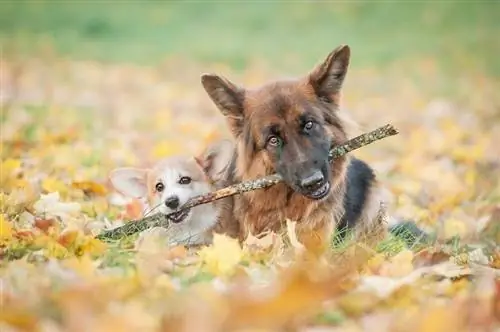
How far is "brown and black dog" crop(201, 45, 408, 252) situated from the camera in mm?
2896

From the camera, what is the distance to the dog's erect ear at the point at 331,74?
2.99m

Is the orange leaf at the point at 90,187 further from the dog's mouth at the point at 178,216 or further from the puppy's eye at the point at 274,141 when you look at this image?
the puppy's eye at the point at 274,141

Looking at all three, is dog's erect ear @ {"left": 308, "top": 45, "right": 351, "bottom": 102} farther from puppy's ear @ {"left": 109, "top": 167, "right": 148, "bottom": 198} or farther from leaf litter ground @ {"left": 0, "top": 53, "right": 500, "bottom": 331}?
puppy's ear @ {"left": 109, "top": 167, "right": 148, "bottom": 198}

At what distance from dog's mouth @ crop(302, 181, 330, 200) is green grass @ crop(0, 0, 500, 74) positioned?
11.9 ft

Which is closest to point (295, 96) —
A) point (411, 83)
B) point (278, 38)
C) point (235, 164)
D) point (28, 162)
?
point (235, 164)

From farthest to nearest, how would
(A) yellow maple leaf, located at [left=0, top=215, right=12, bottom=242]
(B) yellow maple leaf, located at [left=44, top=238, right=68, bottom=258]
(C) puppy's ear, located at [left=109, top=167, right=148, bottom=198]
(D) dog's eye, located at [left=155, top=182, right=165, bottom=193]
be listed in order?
(C) puppy's ear, located at [left=109, top=167, right=148, bottom=198] → (D) dog's eye, located at [left=155, top=182, right=165, bottom=193] → (A) yellow maple leaf, located at [left=0, top=215, right=12, bottom=242] → (B) yellow maple leaf, located at [left=44, top=238, right=68, bottom=258]

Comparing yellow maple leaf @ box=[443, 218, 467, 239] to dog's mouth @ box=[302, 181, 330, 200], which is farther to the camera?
yellow maple leaf @ box=[443, 218, 467, 239]

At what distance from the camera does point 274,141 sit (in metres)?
2.92

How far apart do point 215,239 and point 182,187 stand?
0.63 metres

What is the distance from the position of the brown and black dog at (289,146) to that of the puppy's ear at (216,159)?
0.02 m

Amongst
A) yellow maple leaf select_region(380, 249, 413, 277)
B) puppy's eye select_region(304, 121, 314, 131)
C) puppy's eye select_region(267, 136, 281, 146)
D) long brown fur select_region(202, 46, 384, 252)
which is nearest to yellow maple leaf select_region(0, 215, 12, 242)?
long brown fur select_region(202, 46, 384, 252)

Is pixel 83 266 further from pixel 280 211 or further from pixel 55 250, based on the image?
pixel 280 211

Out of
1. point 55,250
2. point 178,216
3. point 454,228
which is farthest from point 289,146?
point 454,228

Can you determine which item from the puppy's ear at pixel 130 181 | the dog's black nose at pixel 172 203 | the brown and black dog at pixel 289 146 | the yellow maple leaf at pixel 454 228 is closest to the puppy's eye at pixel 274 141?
the brown and black dog at pixel 289 146
